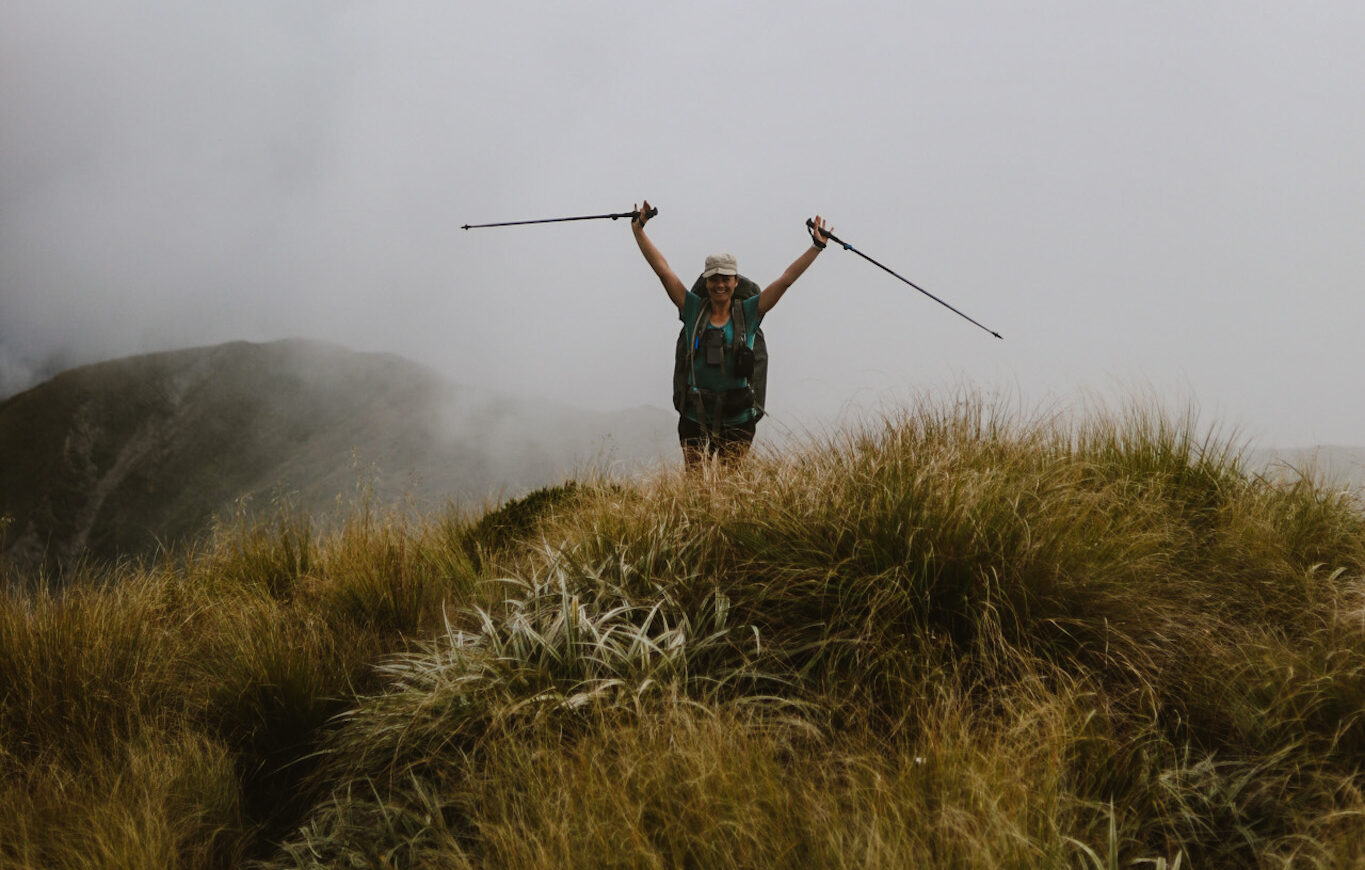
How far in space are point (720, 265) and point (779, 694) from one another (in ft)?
14.8

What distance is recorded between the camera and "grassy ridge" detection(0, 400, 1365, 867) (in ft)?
8.66

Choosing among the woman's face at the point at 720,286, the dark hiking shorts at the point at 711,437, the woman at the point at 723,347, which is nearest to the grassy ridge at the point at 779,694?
the dark hiking shorts at the point at 711,437

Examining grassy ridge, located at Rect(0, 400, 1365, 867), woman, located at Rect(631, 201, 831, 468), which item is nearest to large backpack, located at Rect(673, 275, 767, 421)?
woman, located at Rect(631, 201, 831, 468)

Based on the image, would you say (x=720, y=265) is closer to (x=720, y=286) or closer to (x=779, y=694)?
(x=720, y=286)

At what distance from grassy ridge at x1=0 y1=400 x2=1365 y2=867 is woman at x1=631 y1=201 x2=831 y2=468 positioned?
1972mm

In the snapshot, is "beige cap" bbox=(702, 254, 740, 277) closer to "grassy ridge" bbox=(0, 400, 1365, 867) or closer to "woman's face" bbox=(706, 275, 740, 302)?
"woman's face" bbox=(706, 275, 740, 302)

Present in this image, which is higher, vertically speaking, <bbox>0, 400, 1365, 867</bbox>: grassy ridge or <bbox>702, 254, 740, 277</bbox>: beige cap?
<bbox>702, 254, 740, 277</bbox>: beige cap

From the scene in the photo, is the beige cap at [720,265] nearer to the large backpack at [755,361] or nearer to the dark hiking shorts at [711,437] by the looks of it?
the large backpack at [755,361]

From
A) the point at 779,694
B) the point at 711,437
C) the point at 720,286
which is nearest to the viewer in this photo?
the point at 779,694

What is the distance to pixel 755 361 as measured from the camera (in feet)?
24.2

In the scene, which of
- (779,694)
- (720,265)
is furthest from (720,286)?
(779,694)

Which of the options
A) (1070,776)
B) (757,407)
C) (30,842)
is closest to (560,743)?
(1070,776)

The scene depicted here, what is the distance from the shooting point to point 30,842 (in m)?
3.21

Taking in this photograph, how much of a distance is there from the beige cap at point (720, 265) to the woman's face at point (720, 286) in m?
0.05
